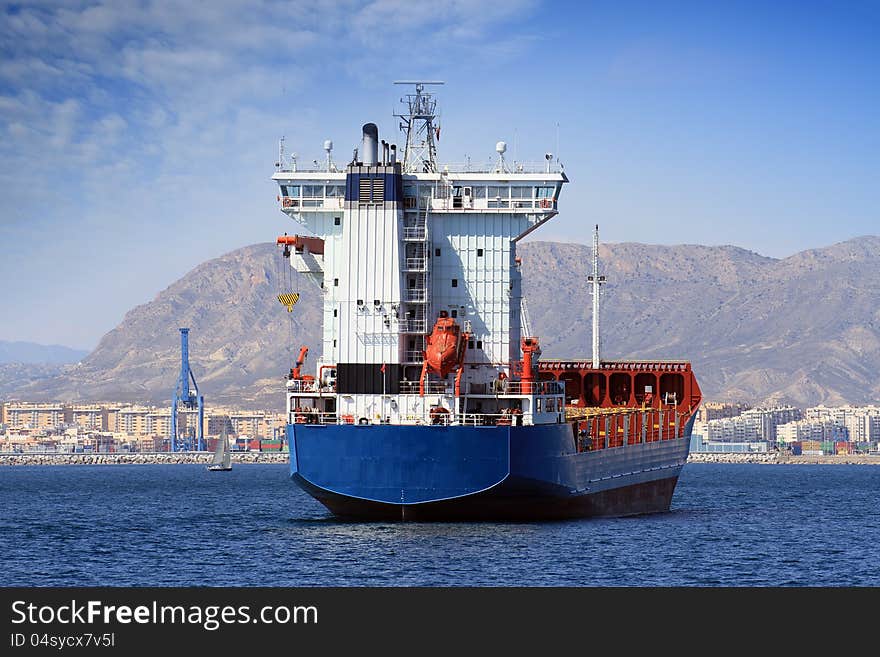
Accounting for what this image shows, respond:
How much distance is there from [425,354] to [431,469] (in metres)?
4.24

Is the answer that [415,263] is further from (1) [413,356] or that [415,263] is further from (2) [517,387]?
(2) [517,387]

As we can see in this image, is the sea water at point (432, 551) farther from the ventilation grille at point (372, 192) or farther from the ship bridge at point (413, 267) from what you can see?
the ventilation grille at point (372, 192)

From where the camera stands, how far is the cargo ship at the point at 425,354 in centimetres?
4619

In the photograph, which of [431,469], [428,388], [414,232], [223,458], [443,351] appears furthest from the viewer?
[223,458]

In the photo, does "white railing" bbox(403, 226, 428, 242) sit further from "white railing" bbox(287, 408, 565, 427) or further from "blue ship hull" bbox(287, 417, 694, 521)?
"blue ship hull" bbox(287, 417, 694, 521)

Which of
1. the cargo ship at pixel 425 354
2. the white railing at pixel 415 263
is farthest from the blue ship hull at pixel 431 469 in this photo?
the white railing at pixel 415 263

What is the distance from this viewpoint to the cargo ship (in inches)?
1818

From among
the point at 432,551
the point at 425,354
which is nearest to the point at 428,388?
the point at 425,354

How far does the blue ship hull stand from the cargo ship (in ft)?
0.14

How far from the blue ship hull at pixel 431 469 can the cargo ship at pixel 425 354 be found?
4 cm

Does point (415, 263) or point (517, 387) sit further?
point (415, 263)

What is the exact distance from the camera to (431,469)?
151 feet
